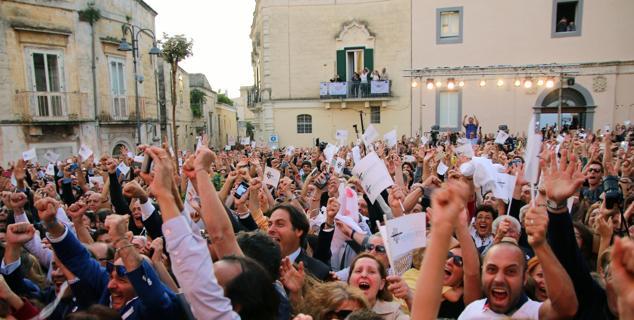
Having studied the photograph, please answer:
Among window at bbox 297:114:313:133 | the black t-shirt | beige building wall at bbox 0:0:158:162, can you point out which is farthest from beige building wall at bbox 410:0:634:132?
the black t-shirt

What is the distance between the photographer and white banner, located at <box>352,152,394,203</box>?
16.0 ft

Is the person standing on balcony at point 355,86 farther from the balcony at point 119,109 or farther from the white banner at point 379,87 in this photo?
the balcony at point 119,109

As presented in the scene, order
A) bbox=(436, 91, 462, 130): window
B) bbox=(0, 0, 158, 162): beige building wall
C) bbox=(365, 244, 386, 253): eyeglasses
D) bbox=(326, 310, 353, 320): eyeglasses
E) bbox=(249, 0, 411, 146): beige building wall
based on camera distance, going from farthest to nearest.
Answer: bbox=(249, 0, 411, 146): beige building wall → bbox=(436, 91, 462, 130): window → bbox=(0, 0, 158, 162): beige building wall → bbox=(365, 244, 386, 253): eyeglasses → bbox=(326, 310, 353, 320): eyeglasses

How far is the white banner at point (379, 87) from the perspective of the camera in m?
23.1

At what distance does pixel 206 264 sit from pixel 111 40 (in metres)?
20.2

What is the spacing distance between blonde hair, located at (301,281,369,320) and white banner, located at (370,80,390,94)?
837 inches

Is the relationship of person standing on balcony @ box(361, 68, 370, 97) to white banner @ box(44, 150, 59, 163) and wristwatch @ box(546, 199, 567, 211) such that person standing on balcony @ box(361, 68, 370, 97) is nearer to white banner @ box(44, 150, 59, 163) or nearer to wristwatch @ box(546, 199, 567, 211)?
white banner @ box(44, 150, 59, 163)

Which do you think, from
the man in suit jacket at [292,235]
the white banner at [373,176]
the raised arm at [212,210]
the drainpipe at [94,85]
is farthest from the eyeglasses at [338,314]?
the drainpipe at [94,85]

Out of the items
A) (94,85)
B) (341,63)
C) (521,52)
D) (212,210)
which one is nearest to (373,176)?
(212,210)

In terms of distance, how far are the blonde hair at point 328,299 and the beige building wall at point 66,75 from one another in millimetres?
17576

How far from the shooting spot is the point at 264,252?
2758 mm

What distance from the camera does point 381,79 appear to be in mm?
23250

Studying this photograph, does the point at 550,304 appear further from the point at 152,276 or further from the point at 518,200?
the point at 518,200

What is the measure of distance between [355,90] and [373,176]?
1894 cm
